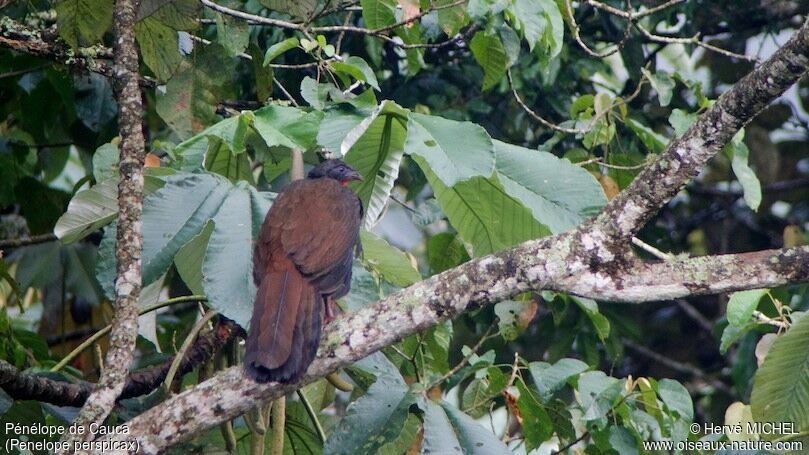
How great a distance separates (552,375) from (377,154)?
3.61 feet

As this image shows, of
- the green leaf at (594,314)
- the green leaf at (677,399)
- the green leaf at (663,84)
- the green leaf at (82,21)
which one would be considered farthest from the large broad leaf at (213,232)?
the green leaf at (663,84)

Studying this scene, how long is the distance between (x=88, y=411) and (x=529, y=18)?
2.13 metres

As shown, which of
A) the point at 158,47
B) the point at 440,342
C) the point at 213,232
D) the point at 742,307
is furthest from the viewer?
the point at 440,342

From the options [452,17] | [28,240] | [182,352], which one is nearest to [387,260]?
[182,352]

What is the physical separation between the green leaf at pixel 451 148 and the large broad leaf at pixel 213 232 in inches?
26.4

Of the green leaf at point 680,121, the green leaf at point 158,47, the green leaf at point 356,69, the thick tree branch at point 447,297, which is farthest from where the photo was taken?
the green leaf at point 680,121

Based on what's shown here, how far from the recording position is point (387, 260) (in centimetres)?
408

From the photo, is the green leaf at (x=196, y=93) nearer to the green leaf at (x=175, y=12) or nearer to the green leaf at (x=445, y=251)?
the green leaf at (x=175, y=12)

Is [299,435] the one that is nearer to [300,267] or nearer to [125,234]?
[300,267]

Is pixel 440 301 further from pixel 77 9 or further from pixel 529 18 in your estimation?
pixel 77 9

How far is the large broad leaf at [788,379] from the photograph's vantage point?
360cm

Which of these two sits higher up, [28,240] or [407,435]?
[28,240]

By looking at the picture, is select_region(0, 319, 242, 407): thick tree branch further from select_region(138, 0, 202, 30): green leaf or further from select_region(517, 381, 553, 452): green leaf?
select_region(138, 0, 202, 30): green leaf

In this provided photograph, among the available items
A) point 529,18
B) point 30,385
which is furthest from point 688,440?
point 30,385
